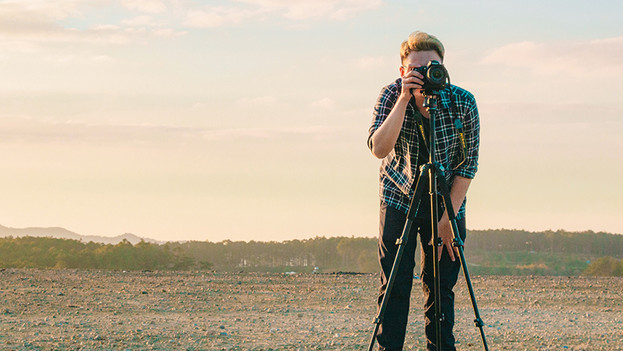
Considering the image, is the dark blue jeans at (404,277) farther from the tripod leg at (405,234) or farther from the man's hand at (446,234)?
the tripod leg at (405,234)

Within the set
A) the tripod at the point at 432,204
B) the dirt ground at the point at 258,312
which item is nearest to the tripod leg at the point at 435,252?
the tripod at the point at 432,204

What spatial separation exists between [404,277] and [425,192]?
0.53m

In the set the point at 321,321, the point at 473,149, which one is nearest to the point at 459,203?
the point at 473,149

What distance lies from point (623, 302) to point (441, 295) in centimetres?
708

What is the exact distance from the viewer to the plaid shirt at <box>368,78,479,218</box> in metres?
4.18

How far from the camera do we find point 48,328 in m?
7.07

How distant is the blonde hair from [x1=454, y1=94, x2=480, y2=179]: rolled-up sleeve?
1.18 ft

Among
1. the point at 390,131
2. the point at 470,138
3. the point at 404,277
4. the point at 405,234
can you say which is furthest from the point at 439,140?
the point at 404,277

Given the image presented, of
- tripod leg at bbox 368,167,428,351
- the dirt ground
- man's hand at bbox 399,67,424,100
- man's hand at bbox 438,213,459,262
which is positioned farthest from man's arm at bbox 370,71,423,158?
the dirt ground

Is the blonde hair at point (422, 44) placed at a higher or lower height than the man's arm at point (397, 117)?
higher

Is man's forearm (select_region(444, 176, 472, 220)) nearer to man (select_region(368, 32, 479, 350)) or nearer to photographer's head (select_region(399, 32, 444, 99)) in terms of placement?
man (select_region(368, 32, 479, 350))

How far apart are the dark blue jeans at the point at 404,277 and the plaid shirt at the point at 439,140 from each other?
0.13 metres

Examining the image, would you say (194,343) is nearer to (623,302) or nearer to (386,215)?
(386,215)

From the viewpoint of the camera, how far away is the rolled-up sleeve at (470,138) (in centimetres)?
420
